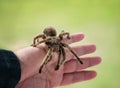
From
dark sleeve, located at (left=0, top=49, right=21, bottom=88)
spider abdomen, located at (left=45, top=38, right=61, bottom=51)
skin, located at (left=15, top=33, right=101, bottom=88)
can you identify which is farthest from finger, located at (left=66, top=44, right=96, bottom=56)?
dark sleeve, located at (left=0, top=49, right=21, bottom=88)

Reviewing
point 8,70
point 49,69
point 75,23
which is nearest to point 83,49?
point 49,69

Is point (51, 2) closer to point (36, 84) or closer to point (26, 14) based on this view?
point (26, 14)

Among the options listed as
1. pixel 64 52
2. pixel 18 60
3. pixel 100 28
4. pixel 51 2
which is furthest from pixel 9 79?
pixel 51 2

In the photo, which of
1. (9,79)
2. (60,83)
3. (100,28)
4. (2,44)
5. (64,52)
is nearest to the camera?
(9,79)

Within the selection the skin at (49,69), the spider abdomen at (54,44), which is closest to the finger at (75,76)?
the skin at (49,69)

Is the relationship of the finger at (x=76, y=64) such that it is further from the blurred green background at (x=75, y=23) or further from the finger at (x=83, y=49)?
the blurred green background at (x=75, y=23)

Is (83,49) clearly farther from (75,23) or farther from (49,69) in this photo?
(75,23)
